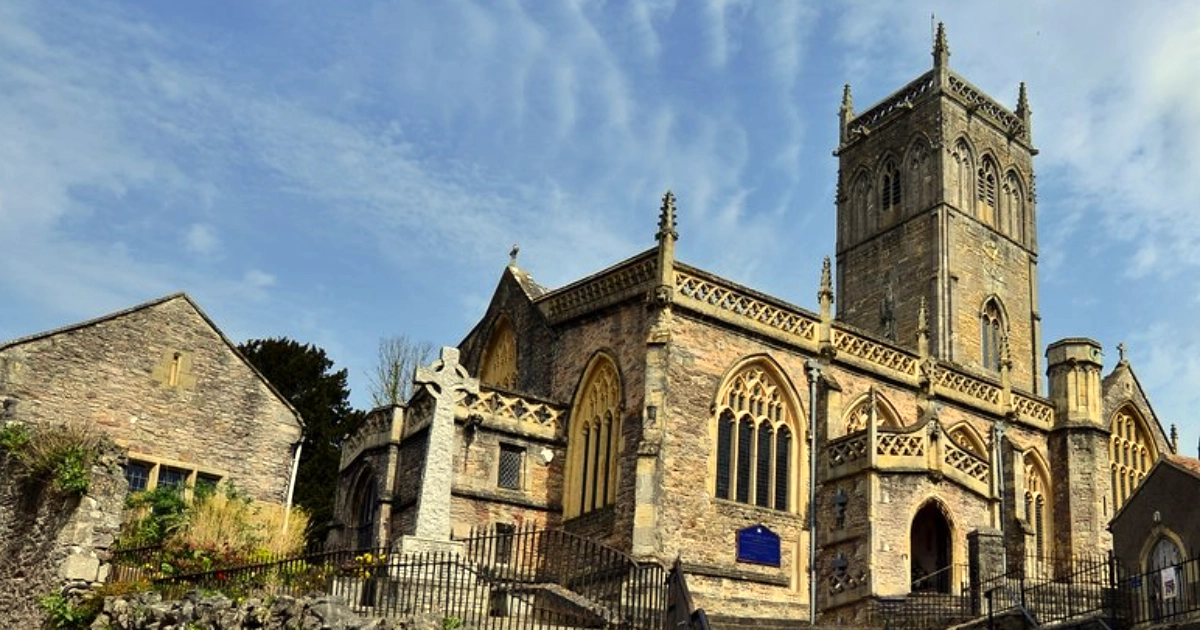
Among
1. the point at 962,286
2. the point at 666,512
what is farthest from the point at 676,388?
the point at 962,286

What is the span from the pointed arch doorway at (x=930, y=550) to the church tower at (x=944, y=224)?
13206 millimetres

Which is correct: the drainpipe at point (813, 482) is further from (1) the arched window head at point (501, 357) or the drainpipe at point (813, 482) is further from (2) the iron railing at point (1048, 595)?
(1) the arched window head at point (501, 357)

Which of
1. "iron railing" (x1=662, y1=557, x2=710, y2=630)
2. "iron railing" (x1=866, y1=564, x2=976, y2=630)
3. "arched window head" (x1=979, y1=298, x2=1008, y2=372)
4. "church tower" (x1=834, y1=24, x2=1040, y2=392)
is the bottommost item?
"iron railing" (x1=662, y1=557, x2=710, y2=630)

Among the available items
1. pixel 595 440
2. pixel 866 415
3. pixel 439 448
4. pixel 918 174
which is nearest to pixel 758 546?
pixel 595 440

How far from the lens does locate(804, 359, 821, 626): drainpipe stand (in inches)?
1091

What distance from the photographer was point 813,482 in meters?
29.0

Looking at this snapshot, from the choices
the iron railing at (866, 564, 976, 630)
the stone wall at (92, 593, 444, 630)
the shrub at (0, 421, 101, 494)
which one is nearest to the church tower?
the iron railing at (866, 564, 976, 630)

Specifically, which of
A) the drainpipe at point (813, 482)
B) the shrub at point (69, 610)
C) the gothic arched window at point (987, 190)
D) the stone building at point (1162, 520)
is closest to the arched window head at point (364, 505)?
the drainpipe at point (813, 482)

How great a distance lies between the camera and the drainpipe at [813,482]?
2772 cm

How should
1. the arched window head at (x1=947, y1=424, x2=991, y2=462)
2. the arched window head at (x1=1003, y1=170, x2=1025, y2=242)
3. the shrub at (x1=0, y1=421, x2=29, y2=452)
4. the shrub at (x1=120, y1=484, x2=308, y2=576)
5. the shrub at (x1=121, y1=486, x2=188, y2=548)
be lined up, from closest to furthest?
the shrub at (x1=120, y1=484, x2=308, y2=576), the shrub at (x1=0, y1=421, x2=29, y2=452), the shrub at (x1=121, y1=486, x2=188, y2=548), the arched window head at (x1=947, y1=424, x2=991, y2=462), the arched window head at (x1=1003, y1=170, x2=1025, y2=242)

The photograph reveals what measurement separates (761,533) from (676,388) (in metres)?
3.70

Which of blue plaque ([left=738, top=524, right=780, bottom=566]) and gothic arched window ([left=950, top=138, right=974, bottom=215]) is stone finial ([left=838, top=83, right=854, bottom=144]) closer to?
gothic arched window ([left=950, top=138, right=974, bottom=215])

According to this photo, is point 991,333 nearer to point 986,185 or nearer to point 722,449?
point 986,185

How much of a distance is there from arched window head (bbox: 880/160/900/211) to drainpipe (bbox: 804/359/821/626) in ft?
57.9
